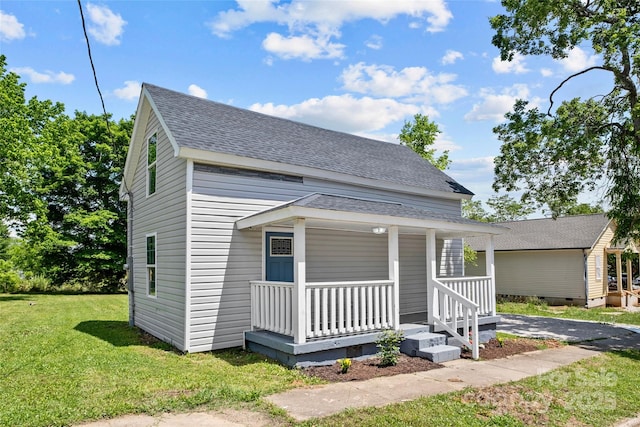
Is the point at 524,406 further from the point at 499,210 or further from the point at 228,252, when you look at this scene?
the point at 499,210

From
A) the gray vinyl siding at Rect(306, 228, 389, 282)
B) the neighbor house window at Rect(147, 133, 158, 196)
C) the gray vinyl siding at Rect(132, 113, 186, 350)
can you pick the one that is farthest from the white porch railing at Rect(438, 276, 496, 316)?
the neighbor house window at Rect(147, 133, 158, 196)

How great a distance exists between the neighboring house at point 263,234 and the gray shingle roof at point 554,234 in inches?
435

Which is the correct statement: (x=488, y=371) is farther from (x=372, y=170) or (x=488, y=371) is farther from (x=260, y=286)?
(x=372, y=170)

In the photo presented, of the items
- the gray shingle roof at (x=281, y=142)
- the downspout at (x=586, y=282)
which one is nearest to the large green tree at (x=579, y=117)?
the gray shingle roof at (x=281, y=142)

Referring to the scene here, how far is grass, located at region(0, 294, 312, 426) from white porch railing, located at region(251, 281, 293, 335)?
612 mm

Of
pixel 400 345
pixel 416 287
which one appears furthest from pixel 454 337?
pixel 416 287

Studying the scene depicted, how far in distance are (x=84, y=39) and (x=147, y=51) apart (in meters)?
1.59

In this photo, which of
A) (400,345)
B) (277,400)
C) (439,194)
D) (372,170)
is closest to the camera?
(277,400)

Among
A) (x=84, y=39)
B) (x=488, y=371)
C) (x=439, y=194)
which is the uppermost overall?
(x=84, y=39)

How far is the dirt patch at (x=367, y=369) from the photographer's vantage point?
6666mm

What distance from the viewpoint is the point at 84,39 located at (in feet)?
23.5

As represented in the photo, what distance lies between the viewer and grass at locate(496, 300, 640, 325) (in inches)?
597

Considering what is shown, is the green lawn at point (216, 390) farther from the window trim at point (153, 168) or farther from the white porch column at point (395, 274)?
the window trim at point (153, 168)

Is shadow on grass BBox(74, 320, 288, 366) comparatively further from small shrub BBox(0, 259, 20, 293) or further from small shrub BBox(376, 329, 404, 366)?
small shrub BBox(0, 259, 20, 293)
